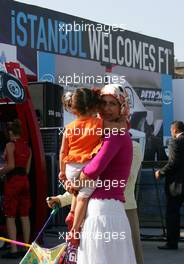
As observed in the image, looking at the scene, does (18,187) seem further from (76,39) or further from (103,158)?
(76,39)

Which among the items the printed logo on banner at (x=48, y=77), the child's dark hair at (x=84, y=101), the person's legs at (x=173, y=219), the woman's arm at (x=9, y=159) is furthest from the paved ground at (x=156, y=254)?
the printed logo on banner at (x=48, y=77)

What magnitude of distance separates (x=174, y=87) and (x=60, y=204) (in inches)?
848

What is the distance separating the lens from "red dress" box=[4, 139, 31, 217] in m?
7.52

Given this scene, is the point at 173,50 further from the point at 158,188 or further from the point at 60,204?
the point at 60,204

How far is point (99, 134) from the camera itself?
3.77 m

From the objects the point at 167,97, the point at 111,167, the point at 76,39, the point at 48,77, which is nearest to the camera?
the point at 111,167

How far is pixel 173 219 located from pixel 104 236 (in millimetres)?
4530

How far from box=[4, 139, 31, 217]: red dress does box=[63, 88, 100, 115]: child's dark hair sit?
12.5 feet

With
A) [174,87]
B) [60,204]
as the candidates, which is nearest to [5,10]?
[174,87]

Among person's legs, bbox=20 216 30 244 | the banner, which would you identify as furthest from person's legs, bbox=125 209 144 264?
the banner

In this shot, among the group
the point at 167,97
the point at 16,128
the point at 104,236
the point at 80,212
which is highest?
the point at 167,97

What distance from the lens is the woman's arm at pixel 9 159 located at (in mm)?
7484

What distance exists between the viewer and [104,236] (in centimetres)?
360

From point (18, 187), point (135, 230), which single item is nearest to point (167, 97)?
point (18, 187)
